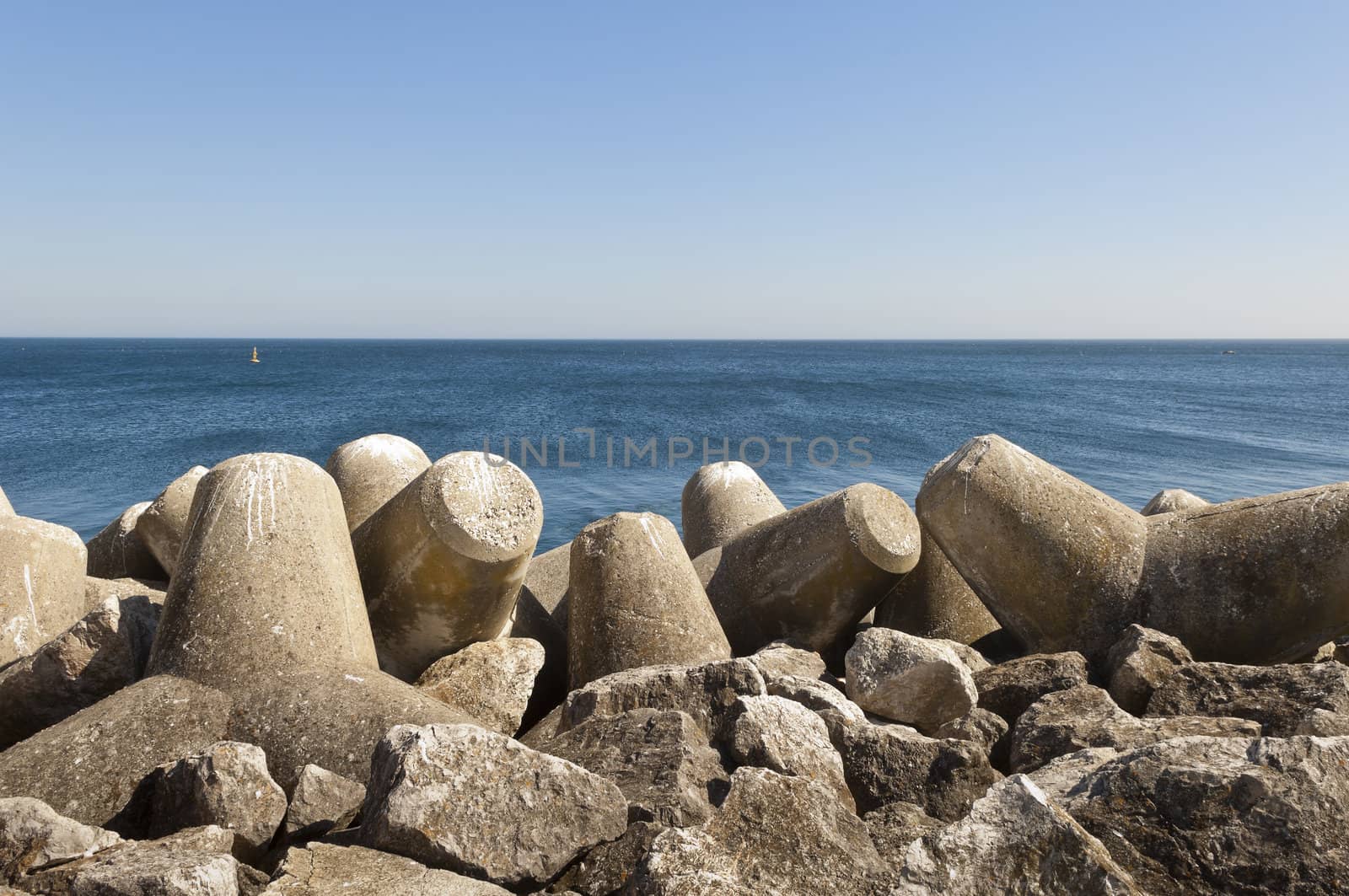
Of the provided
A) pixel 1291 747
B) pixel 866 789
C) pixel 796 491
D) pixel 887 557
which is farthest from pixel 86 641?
pixel 796 491

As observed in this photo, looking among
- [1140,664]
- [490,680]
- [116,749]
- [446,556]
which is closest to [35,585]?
[116,749]

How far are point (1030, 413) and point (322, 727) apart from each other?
3310 cm

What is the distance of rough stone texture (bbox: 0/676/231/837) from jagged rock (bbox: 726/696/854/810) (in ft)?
6.10

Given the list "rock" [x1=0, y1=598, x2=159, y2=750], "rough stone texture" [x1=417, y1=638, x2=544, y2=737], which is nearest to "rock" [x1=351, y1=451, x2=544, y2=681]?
"rough stone texture" [x1=417, y1=638, x2=544, y2=737]

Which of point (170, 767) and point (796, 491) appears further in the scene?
point (796, 491)

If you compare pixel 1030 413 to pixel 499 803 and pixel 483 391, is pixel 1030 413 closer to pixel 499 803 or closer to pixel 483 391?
pixel 483 391

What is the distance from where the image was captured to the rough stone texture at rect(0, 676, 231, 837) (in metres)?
3.12

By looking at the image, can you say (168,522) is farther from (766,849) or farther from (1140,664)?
(1140,664)

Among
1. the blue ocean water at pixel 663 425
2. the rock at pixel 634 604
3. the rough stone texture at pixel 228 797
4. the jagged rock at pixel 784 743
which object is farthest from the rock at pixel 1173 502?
the blue ocean water at pixel 663 425

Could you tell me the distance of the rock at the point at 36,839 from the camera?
2.45m

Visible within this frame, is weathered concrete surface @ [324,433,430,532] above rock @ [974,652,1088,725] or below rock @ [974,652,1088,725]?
above

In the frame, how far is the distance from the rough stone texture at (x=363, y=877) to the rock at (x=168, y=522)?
146 inches

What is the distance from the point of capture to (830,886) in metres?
2.32

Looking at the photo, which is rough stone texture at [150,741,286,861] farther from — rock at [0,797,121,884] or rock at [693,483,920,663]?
rock at [693,483,920,663]
